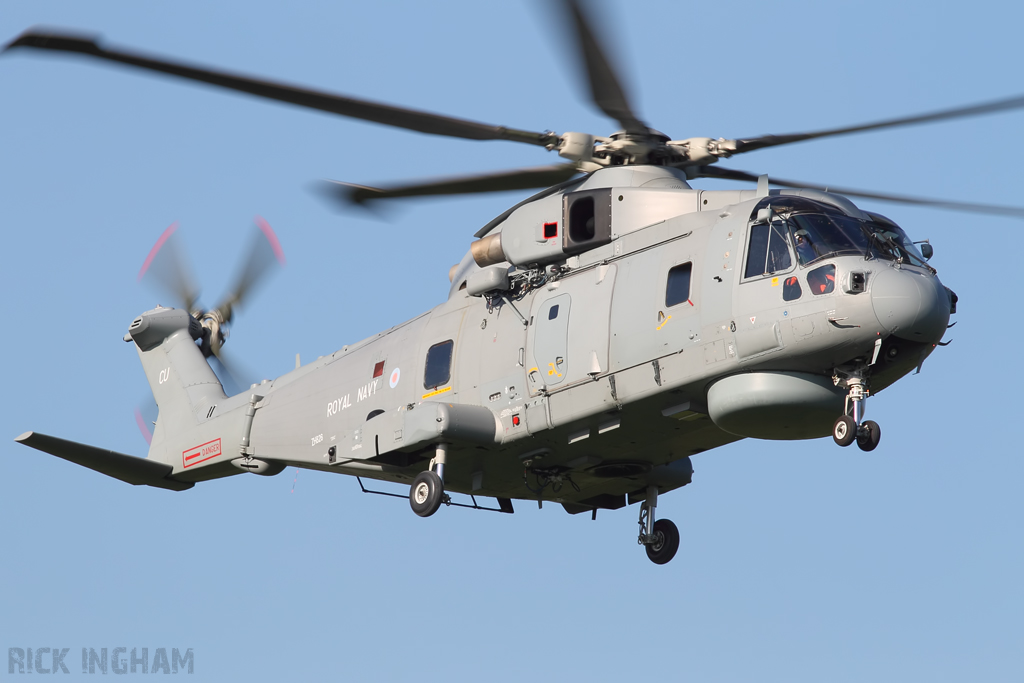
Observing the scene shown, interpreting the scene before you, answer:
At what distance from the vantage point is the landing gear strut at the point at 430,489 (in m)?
19.6

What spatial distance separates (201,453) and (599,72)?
463 inches

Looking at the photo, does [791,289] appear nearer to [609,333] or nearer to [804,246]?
[804,246]

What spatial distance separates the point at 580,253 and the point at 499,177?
160 centimetres

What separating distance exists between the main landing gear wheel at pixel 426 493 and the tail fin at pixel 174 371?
21.5 feet

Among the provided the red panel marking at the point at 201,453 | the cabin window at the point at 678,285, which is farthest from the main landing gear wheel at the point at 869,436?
the red panel marking at the point at 201,453

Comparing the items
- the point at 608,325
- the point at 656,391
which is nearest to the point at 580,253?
the point at 608,325

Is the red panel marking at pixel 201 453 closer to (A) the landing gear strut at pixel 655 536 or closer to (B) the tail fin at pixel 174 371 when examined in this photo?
(B) the tail fin at pixel 174 371

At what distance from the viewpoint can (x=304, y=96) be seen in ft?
53.9

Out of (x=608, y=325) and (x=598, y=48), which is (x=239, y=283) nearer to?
(x=608, y=325)

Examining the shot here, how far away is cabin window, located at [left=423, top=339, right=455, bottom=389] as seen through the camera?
20.6 m

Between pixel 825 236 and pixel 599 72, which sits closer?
pixel 599 72

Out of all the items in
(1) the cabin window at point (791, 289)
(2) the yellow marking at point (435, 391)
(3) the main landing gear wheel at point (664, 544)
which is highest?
(1) the cabin window at point (791, 289)

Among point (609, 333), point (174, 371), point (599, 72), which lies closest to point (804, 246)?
point (609, 333)

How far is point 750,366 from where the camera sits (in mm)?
17062
